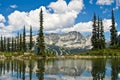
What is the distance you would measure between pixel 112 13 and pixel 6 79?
11593 centimetres

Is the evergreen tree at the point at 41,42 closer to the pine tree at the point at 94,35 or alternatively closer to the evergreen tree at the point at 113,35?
the pine tree at the point at 94,35

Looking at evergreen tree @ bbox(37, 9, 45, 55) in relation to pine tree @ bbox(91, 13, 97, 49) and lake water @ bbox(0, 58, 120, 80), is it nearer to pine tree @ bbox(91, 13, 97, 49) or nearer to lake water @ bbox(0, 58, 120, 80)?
pine tree @ bbox(91, 13, 97, 49)

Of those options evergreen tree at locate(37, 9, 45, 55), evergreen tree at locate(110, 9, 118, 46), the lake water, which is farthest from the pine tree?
the lake water

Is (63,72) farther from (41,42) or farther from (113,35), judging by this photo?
(113,35)

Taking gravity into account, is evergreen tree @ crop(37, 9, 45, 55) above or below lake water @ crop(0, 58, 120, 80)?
above

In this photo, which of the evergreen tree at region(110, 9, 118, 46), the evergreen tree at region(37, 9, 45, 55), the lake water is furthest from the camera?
the evergreen tree at region(110, 9, 118, 46)

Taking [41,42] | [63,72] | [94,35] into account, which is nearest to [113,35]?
[94,35]

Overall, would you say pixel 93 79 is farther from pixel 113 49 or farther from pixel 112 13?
pixel 112 13

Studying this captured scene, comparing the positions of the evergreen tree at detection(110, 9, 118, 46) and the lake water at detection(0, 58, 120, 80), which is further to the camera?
the evergreen tree at detection(110, 9, 118, 46)

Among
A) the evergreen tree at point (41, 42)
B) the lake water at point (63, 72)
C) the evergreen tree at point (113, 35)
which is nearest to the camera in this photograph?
the lake water at point (63, 72)

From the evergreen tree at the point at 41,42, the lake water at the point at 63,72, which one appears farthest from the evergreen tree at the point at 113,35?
the lake water at the point at 63,72

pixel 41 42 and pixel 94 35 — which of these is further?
pixel 94 35

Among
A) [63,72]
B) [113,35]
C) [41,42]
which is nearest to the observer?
[63,72]

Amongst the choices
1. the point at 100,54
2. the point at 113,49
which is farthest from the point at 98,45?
the point at 100,54
